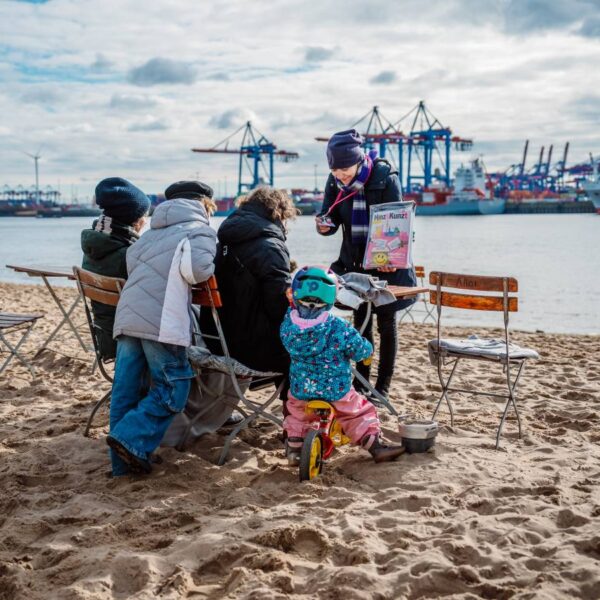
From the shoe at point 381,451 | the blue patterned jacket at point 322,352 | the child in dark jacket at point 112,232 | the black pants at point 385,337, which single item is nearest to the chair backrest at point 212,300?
the blue patterned jacket at point 322,352

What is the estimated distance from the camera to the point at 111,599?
2572 millimetres

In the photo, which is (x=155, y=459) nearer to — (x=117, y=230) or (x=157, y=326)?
(x=157, y=326)

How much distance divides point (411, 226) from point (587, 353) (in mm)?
3507

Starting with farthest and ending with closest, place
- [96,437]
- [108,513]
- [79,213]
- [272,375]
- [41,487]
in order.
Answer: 1. [79,213]
2. [96,437]
3. [272,375]
4. [41,487]
5. [108,513]

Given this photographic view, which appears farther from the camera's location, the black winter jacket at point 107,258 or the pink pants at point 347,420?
the black winter jacket at point 107,258

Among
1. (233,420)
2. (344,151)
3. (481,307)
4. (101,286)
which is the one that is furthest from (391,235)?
(101,286)

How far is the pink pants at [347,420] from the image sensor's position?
3.77m

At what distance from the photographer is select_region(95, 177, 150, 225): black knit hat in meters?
4.11

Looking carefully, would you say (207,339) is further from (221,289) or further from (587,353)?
(587,353)

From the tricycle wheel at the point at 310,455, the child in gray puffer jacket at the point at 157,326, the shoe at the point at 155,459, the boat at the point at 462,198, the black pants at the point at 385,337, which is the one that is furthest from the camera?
the boat at the point at 462,198

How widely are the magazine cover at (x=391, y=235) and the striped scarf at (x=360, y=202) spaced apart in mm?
130

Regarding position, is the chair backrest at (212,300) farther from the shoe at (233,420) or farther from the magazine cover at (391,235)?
the magazine cover at (391,235)

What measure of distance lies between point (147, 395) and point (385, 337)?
62.4 inches

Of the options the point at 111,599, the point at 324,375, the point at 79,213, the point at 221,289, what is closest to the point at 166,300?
the point at 221,289
